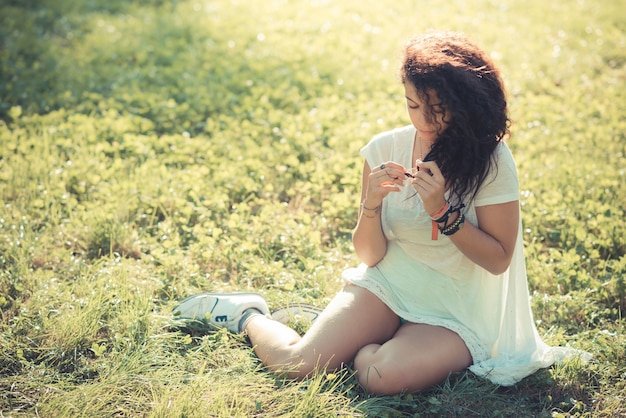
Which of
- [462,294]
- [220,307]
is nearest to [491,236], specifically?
[462,294]

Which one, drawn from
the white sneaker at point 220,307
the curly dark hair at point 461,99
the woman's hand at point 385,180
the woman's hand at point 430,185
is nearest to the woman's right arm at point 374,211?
the woman's hand at point 385,180

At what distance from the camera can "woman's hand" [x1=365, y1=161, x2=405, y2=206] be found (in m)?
2.83

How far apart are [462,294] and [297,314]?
850 millimetres

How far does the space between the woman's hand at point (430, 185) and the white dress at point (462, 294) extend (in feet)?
0.85

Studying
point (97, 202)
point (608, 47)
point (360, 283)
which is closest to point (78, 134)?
point (97, 202)

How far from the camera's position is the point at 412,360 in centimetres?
285

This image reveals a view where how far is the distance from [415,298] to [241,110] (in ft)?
9.95

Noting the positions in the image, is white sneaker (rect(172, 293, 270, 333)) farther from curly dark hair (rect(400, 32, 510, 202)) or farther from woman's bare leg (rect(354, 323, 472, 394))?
curly dark hair (rect(400, 32, 510, 202))

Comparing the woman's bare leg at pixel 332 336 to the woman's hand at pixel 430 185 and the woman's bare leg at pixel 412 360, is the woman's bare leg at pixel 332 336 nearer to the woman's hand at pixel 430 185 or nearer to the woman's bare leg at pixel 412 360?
the woman's bare leg at pixel 412 360

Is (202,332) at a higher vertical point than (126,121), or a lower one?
lower

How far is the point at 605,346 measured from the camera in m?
3.18

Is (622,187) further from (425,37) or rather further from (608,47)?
(608,47)

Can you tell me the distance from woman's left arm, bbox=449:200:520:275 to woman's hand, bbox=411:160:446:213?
0.18 metres

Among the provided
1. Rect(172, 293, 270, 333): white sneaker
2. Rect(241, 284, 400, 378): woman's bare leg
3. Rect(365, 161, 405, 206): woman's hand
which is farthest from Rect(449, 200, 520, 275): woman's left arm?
Rect(172, 293, 270, 333): white sneaker
